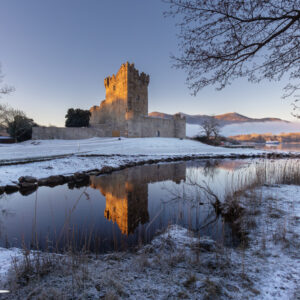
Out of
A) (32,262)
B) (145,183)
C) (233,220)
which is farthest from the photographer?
(145,183)

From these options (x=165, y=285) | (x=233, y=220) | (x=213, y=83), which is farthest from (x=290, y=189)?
(x=165, y=285)

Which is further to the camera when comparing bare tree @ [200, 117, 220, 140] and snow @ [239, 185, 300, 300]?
bare tree @ [200, 117, 220, 140]

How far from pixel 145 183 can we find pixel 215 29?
6105 millimetres

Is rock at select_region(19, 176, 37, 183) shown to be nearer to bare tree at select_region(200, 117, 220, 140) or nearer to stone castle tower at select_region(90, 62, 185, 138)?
stone castle tower at select_region(90, 62, 185, 138)

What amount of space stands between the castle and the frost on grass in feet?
93.8

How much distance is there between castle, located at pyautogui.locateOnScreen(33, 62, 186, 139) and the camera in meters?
28.6

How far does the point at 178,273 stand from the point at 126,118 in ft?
98.1

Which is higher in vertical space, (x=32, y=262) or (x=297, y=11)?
(x=297, y=11)

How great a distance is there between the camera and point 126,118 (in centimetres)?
3073

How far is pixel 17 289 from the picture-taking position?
165cm

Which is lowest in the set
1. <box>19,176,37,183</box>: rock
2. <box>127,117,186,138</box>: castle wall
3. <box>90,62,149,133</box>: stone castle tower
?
<box>19,176,37,183</box>: rock

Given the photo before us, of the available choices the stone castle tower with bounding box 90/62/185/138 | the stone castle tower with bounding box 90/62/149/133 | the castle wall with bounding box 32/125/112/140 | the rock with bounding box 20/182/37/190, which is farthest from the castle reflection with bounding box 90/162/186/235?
the stone castle tower with bounding box 90/62/149/133

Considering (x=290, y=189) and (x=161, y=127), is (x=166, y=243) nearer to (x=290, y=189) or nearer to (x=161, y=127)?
(x=290, y=189)

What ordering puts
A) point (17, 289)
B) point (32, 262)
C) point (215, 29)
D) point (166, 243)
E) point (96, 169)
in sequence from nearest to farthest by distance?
1. point (17, 289)
2. point (32, 262)
3. point (166, 243)
4. point (215, 29)
5. point (96, 169)
